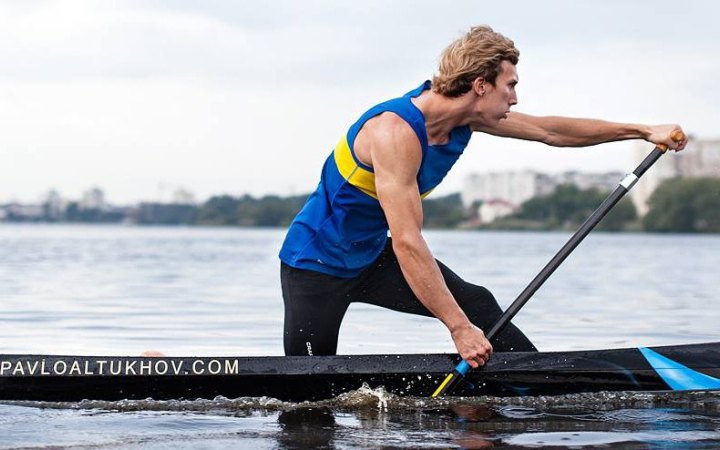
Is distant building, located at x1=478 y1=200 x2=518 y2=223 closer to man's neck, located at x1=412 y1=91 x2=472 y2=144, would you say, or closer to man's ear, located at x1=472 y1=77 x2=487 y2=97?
man's neck, located at x1=412 y1=91 x2=472 y2=144

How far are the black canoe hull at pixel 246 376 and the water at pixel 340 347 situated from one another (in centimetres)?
7

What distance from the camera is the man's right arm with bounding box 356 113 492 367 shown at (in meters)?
6.09

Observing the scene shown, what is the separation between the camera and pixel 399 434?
6.28m

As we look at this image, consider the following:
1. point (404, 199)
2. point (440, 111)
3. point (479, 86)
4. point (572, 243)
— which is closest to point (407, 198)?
point (404, 199)

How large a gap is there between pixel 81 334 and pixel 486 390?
7377 mm

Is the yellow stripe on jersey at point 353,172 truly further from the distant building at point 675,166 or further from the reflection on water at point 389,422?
the distant building at point 675,166

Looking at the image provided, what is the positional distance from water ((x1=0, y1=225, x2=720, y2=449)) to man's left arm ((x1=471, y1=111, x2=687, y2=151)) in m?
1.63

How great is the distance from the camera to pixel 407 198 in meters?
6.10

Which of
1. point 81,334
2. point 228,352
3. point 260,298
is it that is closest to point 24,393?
point 228,352

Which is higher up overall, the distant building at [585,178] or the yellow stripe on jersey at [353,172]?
the distant building at [585,178]

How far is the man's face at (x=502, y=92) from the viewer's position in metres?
6.23

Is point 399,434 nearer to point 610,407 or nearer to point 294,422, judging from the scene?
point 294,422

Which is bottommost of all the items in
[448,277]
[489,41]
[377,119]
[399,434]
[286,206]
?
[399,434]

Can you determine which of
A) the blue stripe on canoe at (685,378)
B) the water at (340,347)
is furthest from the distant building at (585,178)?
the blue stripe on canoe at (685,378)
